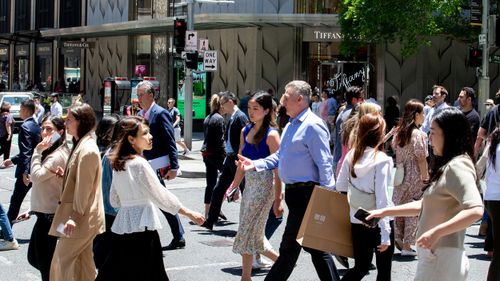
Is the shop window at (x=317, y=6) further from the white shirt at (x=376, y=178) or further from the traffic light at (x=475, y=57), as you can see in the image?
the white shirt at (x=376, y=178)

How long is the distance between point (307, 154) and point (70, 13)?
46.2 meters

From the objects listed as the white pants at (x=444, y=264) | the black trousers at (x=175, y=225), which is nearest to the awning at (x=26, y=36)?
the black trousers at (x=175, y=225)

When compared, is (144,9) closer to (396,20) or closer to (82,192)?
(396,20)

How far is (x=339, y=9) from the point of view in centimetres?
3128

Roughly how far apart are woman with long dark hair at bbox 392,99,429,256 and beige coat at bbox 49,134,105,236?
400 cm

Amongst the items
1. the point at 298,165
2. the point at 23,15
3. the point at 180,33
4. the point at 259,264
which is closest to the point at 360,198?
the point at 298,165

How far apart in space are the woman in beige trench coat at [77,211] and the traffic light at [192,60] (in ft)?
56.3

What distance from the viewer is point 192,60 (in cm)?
2398

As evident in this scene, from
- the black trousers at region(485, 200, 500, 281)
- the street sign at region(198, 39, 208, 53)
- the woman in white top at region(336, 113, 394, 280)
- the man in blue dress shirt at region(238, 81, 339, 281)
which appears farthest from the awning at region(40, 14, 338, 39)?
the woman in white top at region(336, 113, 394, 280)

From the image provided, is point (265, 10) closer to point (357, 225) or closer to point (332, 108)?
point (332, 108)

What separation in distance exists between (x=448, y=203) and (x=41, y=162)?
14.7ft

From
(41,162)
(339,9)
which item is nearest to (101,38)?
(339,9)

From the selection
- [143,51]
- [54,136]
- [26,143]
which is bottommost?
[26,143]

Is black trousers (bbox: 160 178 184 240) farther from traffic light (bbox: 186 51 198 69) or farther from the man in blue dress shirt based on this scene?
traffic light (bbox: 186 51 198 69)
